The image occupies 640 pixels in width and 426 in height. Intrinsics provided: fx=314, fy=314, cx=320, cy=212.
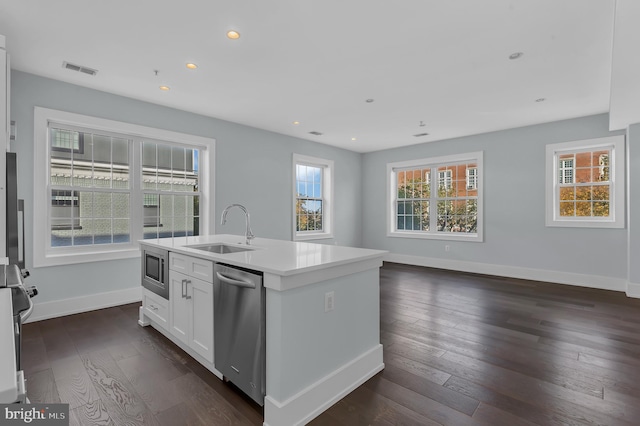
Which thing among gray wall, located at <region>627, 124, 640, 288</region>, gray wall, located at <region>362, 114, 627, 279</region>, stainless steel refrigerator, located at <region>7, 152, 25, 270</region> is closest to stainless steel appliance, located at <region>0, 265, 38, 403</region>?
stainless steel refrigerator, located at <region>7, 152, 25, 270</region>

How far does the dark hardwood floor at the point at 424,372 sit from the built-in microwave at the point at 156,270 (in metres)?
0.47

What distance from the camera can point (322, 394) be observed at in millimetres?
1889

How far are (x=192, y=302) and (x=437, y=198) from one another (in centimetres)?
552

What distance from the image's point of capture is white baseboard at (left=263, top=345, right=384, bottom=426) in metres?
1.70

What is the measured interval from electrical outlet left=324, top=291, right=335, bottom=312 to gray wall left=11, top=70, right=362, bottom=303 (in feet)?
10.8

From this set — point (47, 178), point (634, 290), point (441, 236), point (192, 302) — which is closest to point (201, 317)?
point (192, 302)

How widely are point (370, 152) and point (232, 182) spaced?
3.73 m

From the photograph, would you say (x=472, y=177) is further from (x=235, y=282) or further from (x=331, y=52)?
(x=235, y=282)

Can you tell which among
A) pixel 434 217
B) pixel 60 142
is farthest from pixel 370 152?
pixel 60 142

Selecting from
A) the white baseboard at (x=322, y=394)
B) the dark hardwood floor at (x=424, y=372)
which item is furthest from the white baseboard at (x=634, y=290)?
the white baseboard at (x=322, y=394)

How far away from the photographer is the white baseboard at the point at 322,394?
1695mm

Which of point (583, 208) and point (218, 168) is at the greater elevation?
point (218, 168)

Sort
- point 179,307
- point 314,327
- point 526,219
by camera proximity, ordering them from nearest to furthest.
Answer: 1. point 314,327
2. point 179,307
3. point 526,219

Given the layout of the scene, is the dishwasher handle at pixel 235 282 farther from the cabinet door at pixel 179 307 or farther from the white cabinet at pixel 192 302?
the cabinet door at pixel 179 307
